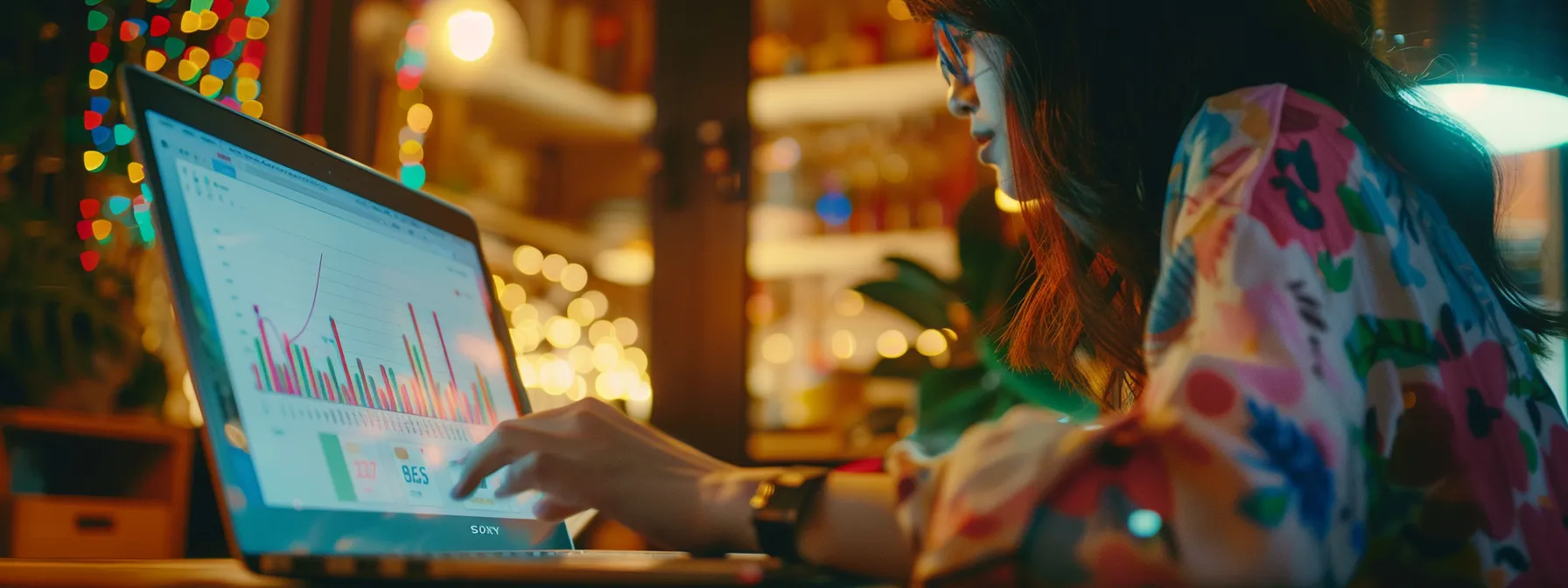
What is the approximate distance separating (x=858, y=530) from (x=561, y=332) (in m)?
2.82

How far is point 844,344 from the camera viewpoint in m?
3.20

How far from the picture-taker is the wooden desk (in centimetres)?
57

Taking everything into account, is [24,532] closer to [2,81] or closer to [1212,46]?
[2,81]

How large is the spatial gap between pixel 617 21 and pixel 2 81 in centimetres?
174

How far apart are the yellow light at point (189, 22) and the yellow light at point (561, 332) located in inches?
47.7

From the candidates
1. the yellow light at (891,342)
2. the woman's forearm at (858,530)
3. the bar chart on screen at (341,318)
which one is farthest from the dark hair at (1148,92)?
the yellow light at (891,342)

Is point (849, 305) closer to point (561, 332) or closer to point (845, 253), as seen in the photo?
point (845, 253)

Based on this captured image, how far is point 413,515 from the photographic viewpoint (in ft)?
2.74

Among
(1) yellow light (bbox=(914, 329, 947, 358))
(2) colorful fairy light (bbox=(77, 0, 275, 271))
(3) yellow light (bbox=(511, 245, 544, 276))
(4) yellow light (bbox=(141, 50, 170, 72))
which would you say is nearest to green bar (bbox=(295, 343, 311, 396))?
(2) colorful fairy light (bbox=(77, 0, 275, 271))

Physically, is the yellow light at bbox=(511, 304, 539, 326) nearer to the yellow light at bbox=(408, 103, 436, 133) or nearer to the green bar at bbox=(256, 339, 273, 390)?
the yellow light at bbox=(408, 103, 436, 133)

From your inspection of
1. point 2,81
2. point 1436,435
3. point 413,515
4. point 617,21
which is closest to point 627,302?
point 617,21

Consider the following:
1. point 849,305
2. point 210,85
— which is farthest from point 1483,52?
point 210,85

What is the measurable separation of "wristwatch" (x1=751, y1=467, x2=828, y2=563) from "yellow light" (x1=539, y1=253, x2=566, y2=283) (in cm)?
272

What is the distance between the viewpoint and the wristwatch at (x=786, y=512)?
61 cm
